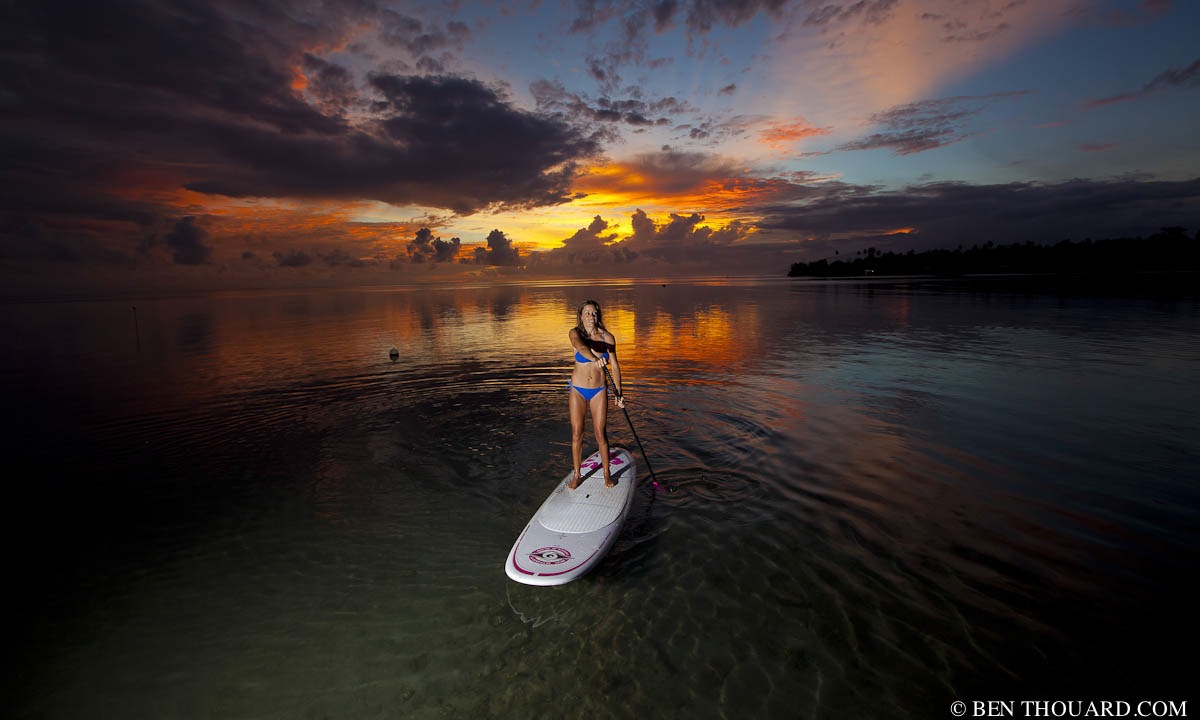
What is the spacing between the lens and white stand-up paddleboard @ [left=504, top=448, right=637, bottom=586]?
7.04 meters

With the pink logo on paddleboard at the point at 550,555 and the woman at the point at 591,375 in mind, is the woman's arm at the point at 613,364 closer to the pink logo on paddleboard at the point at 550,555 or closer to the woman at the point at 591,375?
the woman at the point at 591,375

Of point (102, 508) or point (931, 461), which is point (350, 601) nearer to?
point (102, 508)

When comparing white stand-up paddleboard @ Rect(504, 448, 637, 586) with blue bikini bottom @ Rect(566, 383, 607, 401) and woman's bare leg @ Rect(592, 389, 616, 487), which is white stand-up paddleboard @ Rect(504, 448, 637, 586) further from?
blue bikini bottom @ Rect(566, 383, 607, 401)

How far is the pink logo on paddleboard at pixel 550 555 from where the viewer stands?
7.20m

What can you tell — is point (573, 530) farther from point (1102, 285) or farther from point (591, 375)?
point (1102, 285)

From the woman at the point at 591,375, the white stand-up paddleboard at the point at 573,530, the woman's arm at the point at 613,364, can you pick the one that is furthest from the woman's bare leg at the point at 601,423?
the woman's arm at the point at 613,364

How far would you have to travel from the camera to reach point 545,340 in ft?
106

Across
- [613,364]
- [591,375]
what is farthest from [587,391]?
[613,364]

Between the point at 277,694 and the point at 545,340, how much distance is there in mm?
27230

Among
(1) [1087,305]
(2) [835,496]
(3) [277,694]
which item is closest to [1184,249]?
(1) [1087,305]

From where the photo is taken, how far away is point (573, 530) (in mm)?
8070

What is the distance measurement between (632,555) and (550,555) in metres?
1.55

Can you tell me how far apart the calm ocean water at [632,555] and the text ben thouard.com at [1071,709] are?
9 cm

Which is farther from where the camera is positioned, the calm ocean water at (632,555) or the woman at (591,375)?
the woman at (591,375)
